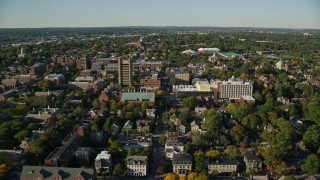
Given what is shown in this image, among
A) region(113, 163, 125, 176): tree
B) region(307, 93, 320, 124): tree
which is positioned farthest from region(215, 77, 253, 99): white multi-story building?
region(113, 163, 125, 176): tree

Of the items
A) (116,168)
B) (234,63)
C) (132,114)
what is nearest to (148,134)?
(132,114)

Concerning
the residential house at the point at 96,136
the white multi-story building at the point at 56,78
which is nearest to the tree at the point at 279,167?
the residential house at the point at 96,136

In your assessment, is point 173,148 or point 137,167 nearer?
point 137,167

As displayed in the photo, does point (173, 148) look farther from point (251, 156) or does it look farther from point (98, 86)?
point (98, 86)

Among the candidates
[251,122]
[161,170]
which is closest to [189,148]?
[161,170]

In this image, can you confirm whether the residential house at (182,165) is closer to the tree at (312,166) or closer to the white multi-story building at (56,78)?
the tree at (312,166)
